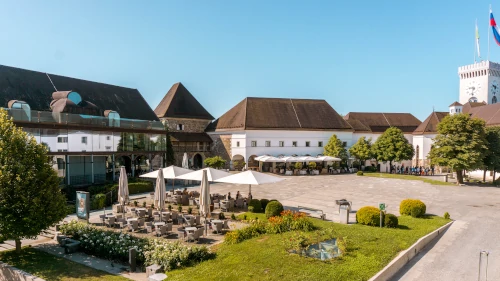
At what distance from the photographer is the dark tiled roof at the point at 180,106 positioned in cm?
4379

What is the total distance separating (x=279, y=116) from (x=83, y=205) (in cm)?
3450

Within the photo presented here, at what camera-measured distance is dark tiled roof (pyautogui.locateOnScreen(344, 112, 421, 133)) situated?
2250 inches

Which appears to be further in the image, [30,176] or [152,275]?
[30,176]

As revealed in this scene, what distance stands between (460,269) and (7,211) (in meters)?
15.2

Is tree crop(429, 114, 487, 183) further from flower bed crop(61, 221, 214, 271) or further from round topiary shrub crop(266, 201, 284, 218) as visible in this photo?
flower bed crop(61, 221, 214, 271)

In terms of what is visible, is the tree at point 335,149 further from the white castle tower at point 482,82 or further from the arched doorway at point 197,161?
the white castle tower at point 482,82

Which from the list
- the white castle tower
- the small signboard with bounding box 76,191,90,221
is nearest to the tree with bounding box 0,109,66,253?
the small signboard with bounding box 76,191,90,221

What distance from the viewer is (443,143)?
33188 mm

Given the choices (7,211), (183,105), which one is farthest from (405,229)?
(183,105)

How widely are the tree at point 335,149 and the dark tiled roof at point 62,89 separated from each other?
23123 millimetres

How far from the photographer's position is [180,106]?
4509 cm

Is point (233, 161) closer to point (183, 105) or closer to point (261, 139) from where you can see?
point (261, 139)

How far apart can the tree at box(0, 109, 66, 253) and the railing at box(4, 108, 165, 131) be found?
989 cm

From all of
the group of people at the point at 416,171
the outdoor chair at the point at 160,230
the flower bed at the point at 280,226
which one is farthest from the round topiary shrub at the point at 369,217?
the group of people at the point at 416,171
